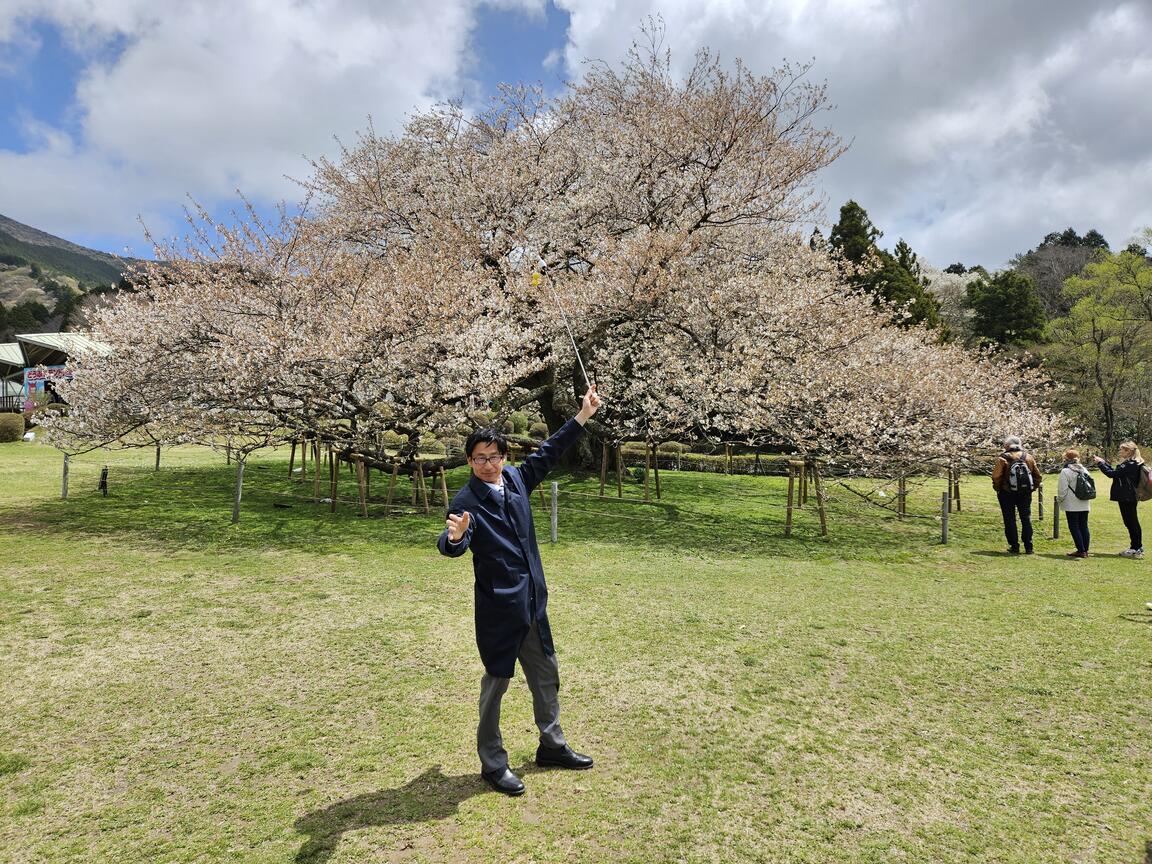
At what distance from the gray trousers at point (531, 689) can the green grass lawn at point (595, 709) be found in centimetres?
23

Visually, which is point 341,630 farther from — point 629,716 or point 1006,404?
point 1006,404

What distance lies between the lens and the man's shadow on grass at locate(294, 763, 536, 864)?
3065 millimetres

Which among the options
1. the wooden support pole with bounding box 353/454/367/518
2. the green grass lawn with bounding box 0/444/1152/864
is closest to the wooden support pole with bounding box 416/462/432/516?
the wooden support pole with bounding box 353/454/367/518

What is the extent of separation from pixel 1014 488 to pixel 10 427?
30.7 meters

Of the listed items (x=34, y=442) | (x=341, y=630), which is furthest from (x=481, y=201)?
(x=34, y=442)

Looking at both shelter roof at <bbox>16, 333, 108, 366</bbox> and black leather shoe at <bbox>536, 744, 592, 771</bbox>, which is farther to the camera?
shelter roof at <bbox>16, 333, 108, 366</bbox>

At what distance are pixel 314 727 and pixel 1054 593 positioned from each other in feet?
25.6

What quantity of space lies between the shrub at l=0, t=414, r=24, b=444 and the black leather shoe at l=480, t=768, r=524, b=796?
2871 centimetres

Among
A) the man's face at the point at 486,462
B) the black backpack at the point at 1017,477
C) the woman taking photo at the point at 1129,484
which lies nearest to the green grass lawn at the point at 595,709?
the woman taking photo at the point at 1129,484

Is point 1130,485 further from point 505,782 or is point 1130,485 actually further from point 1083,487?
point 505,782

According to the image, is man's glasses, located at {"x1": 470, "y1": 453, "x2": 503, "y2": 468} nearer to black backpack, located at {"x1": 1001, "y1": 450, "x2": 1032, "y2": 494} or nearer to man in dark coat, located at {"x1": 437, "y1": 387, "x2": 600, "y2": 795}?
man in dark coat, located at {"x1": 437, "y1": 387, "x2": 600, "y2": 795}

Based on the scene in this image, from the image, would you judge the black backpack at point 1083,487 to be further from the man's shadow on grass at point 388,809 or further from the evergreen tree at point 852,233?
the evergreen tree at point 852,233

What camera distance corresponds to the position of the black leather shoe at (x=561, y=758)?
3707mm

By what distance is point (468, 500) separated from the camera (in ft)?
11.3
